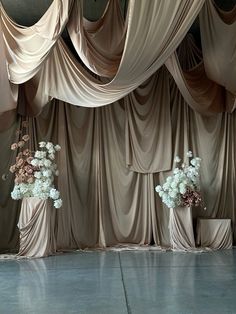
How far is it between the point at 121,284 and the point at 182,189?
2508mm

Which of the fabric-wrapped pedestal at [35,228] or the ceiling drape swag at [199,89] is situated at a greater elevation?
the ceiling drape swag at [199,89]

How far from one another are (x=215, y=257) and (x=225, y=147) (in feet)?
7.41

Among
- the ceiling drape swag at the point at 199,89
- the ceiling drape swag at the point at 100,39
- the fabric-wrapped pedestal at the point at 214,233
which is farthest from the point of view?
the fabric-wrapped pedestal at the point at 214,233

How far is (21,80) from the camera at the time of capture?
19.4ft

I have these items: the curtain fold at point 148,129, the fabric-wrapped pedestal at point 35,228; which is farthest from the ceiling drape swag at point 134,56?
the curtain fold at point 148,129

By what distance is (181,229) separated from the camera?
724cm

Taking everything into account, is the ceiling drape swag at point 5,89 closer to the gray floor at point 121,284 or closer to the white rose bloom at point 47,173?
the white rose bloom at point 47,173

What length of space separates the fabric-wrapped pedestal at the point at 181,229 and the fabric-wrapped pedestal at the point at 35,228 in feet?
6.45

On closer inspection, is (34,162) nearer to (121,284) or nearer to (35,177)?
(35,177)

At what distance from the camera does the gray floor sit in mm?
4070

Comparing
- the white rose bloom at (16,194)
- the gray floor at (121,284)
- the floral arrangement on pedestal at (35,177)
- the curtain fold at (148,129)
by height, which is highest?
the curtain fold at (148,129)

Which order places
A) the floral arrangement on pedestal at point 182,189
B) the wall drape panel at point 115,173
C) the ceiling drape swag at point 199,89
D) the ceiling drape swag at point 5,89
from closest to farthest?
1. the ceiling drape swag at point 5,89
2. the ceiling drape swag at point 199,89
3. the floral arrangement on pedestal at point 182,189
4. the wall drape panel at point 115,173

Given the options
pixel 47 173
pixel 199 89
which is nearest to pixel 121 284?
pixel 47 173

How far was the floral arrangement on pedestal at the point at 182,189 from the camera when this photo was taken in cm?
712
